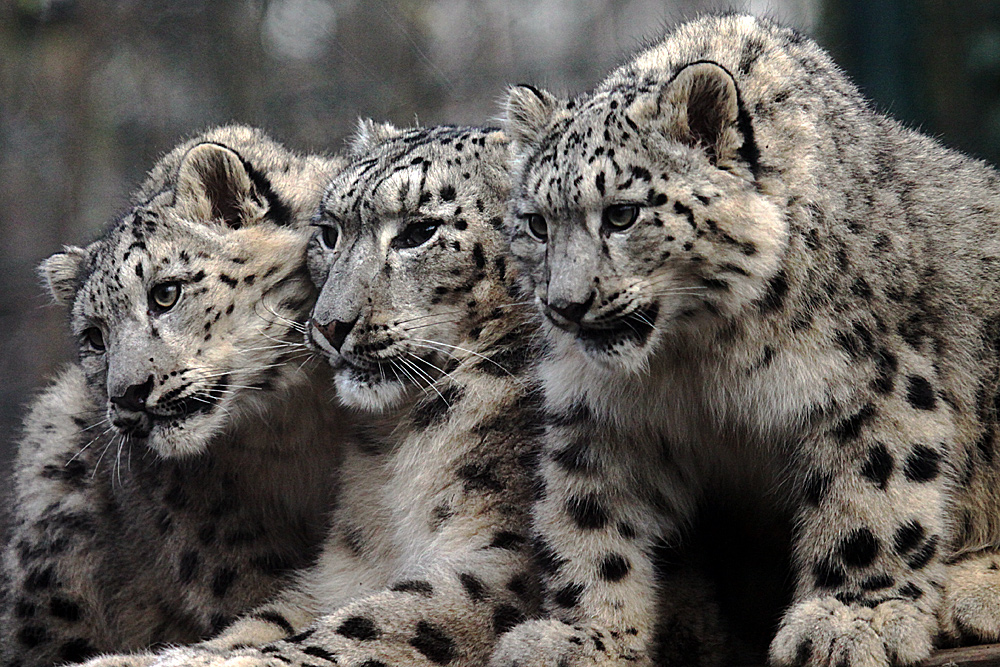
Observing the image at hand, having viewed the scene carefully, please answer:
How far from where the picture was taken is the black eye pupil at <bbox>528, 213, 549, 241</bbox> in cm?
391

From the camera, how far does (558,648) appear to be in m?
3.70

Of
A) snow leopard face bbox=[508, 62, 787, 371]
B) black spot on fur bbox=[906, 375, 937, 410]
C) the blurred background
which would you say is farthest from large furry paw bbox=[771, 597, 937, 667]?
the blurred background

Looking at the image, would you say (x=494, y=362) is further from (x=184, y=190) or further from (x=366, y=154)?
(x=184, y=190)

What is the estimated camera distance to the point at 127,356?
4.62 m

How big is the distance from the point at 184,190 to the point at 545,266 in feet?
6.36

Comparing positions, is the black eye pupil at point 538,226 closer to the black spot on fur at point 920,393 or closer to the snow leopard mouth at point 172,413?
the black spot on fur at point 920,393

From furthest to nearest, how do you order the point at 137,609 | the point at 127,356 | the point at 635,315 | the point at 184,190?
the point at 137,609
the point at 184,190
the point at 127,356
the point at 635,315

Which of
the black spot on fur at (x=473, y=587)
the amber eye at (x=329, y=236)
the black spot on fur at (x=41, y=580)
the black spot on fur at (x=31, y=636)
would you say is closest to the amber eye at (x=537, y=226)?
the amber eye at (x=329, y=236)

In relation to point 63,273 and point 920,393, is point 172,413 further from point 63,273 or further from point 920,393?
point 920,393

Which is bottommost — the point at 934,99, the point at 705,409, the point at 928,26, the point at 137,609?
the point at 137,609

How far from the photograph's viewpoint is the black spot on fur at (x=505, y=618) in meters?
4.11

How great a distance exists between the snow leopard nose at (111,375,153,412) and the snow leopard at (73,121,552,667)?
2.24 feet

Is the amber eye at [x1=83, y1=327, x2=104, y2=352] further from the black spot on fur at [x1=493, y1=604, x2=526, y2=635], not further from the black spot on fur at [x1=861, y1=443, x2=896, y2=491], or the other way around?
the black spot on fur at [x1=861, y1=443, x2=896, y2=491]

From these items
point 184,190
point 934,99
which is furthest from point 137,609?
point 934,99
